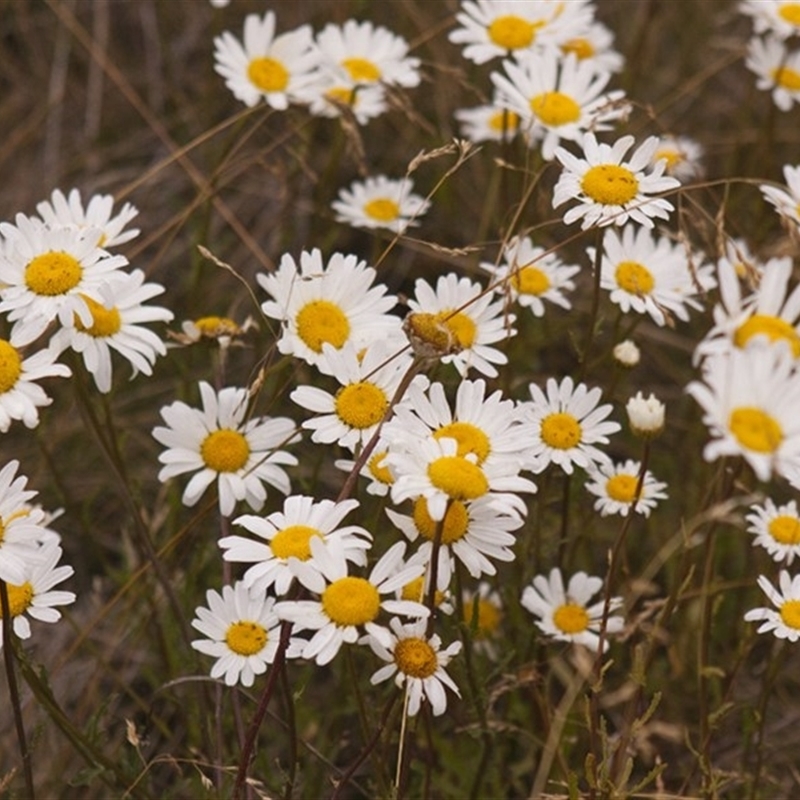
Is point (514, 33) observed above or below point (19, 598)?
above

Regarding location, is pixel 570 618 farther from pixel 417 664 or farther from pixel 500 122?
pixel 500 122

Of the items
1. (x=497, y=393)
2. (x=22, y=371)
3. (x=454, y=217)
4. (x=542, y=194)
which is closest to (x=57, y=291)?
(x=22, y=371)

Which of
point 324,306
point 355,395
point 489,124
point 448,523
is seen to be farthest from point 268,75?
point 448,523

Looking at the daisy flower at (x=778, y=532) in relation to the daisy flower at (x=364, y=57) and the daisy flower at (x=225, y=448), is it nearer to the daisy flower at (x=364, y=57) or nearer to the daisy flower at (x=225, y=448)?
the daisy flower at (x=225, y=448)

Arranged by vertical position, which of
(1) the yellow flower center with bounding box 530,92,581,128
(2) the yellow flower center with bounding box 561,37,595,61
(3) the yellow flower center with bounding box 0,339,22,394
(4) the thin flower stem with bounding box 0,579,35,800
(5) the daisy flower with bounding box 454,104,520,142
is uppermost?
(2) the yellow flower center with bounding box 561,37,595,61

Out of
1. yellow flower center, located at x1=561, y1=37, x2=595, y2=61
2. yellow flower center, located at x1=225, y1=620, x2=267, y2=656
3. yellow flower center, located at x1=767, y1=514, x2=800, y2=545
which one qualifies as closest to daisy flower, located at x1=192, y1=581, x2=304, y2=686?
yellow flower center, located at x1=225, y1=620, x2=267, y2=656

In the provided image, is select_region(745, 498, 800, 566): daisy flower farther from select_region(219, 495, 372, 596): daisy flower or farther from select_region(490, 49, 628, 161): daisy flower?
select_region(490, 49, 628, 161): daisy flower
